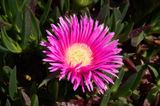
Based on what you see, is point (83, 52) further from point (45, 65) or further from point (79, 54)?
point (45, 65)

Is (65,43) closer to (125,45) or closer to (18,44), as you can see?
(18,44)

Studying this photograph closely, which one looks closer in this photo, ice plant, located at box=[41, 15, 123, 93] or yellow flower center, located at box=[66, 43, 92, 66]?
ice plant, located at box=[41, 15, 123, 93]

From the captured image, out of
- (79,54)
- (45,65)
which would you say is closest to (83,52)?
(79,54)

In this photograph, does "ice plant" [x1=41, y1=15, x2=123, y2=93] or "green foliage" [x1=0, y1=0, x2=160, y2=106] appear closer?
"ice plant" [x1=41, y1=15, x2=123, y2=93]

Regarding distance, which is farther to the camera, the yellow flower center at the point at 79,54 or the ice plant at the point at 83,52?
the yellow flower center at the point at 79,54
